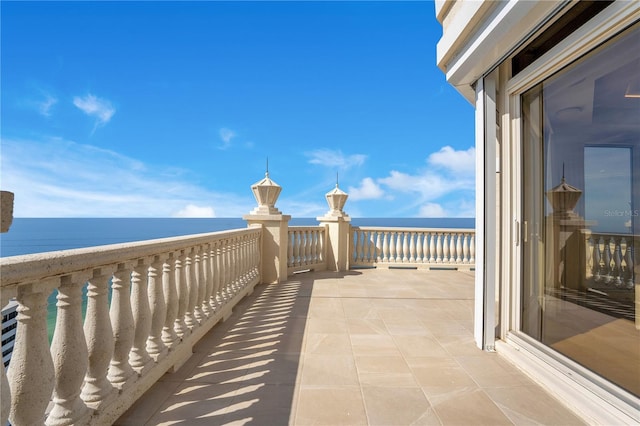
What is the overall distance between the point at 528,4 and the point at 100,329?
294 centimetres

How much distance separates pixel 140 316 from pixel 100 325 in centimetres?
36

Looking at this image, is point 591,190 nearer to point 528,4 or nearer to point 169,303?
point 528,4

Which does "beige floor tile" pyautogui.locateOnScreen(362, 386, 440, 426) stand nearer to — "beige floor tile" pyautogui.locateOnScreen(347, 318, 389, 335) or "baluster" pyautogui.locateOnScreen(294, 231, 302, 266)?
"beige floor tile" pyautogui.locateOnScreen(347, 318, 389, 335)

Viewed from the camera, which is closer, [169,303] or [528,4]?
[528,4]

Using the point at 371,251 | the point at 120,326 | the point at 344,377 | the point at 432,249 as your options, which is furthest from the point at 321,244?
the point at 120,326

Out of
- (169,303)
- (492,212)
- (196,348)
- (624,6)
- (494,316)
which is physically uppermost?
(624,6)

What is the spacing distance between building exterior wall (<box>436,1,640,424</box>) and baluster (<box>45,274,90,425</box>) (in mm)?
2599

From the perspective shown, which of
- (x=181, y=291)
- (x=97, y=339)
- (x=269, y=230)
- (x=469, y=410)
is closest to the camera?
(x=97, y=339)

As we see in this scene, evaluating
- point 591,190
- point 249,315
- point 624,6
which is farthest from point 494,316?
point 249,315

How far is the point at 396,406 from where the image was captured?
1801 millimetres

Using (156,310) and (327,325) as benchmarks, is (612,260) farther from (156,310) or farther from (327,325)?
(156,310)

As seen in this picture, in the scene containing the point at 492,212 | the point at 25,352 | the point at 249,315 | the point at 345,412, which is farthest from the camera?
the point at 249,315

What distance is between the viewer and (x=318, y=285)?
5.03 meters

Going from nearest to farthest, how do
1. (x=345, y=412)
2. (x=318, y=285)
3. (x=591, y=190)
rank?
1. (x=345, y=412)
2. (x=591, y=190)
3. (x=318, y=285)
